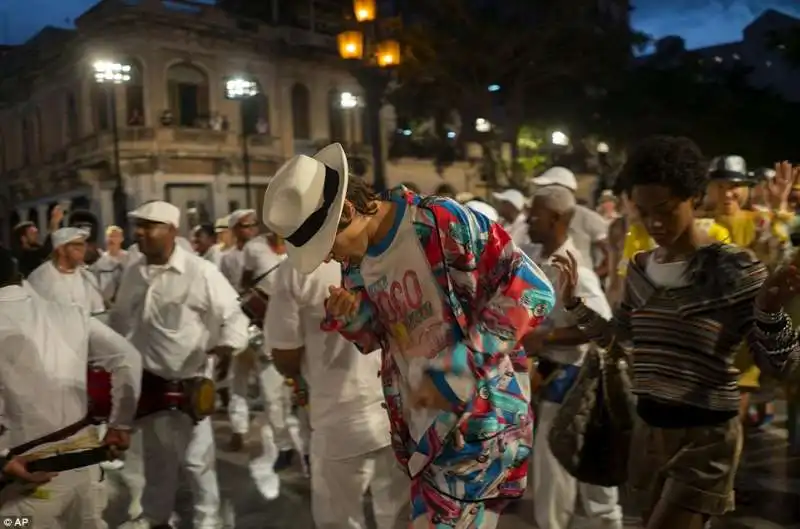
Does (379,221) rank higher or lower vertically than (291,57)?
lower

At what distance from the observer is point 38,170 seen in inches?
600

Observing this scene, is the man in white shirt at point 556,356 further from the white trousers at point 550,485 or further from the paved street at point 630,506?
the paved street at point 630,506

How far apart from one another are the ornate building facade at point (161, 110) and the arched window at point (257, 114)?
4 centimetres

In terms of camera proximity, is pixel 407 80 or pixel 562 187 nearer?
pixel 562 187

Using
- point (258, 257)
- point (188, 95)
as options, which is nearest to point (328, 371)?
point (258, 257)

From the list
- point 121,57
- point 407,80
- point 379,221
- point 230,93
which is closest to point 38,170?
point 121,57

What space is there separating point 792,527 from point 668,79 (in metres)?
26.6

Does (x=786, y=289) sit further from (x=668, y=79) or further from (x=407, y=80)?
(x=668, y=79)

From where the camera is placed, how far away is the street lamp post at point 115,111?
Answer: 15.8 metres

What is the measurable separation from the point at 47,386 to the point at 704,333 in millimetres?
2573

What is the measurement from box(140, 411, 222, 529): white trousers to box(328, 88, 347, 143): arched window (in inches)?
864

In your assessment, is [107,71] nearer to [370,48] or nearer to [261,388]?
[370,48]

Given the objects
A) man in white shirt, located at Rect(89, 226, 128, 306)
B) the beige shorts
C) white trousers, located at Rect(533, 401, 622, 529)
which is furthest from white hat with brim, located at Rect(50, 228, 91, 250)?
the beige shorts

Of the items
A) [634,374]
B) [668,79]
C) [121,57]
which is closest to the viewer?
[634,374]
